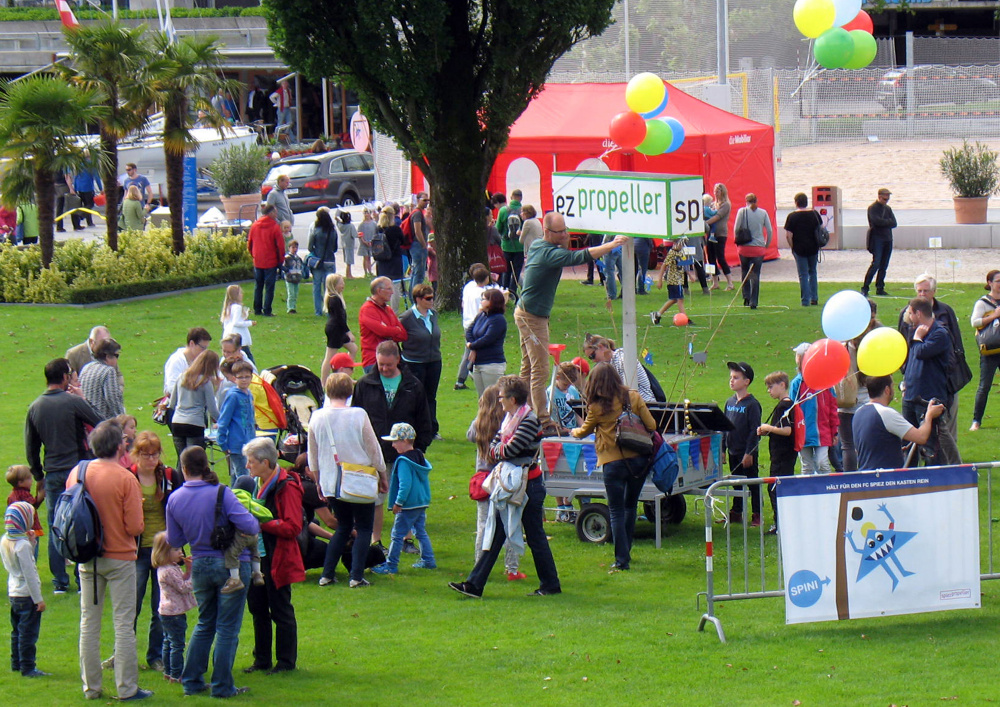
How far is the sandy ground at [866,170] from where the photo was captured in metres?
36.9

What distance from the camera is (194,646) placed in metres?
7.36

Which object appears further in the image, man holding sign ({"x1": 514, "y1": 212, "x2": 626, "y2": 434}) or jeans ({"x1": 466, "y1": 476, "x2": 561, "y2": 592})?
man holding sign ({"x1": 514, "y1": 212, "x2": 626, "y2": 434})

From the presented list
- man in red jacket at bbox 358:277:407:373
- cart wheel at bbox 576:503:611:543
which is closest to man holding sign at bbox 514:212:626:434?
cart wheel at bbox 576:503:611:543

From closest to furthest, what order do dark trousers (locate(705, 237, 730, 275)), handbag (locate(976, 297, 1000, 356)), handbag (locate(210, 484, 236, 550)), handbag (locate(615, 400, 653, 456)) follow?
handbag (locate(210, 484, 236, 550)), handbag (locate(615, 400, 653, 456)), handbag (locate(976, 297, 1000, 356)), dark trousers (locate(705, 237, 730, 275))

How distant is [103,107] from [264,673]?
17652 mm

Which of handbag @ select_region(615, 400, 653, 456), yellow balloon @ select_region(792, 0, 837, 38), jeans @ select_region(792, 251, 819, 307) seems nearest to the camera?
handbag @ select_region(615, 400, 653, 456)

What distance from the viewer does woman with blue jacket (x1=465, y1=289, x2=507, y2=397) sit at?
12.5 metres

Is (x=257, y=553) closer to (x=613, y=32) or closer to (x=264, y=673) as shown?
(x=264, y=673)

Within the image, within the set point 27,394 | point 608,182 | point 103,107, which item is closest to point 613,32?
point 103,107

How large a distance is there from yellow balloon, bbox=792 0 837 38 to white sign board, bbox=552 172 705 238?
281 centimetres

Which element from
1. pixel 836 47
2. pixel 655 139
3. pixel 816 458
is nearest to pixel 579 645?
pixel 816 458

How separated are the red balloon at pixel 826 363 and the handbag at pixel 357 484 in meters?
3.26

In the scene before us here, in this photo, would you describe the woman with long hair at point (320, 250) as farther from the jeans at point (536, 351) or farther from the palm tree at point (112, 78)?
the jeans at point (536, 351)

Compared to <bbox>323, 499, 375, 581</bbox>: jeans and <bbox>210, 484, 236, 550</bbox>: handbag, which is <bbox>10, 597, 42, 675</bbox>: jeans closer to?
<bbox>210, 484, 236, 550</bbox>: handbag
